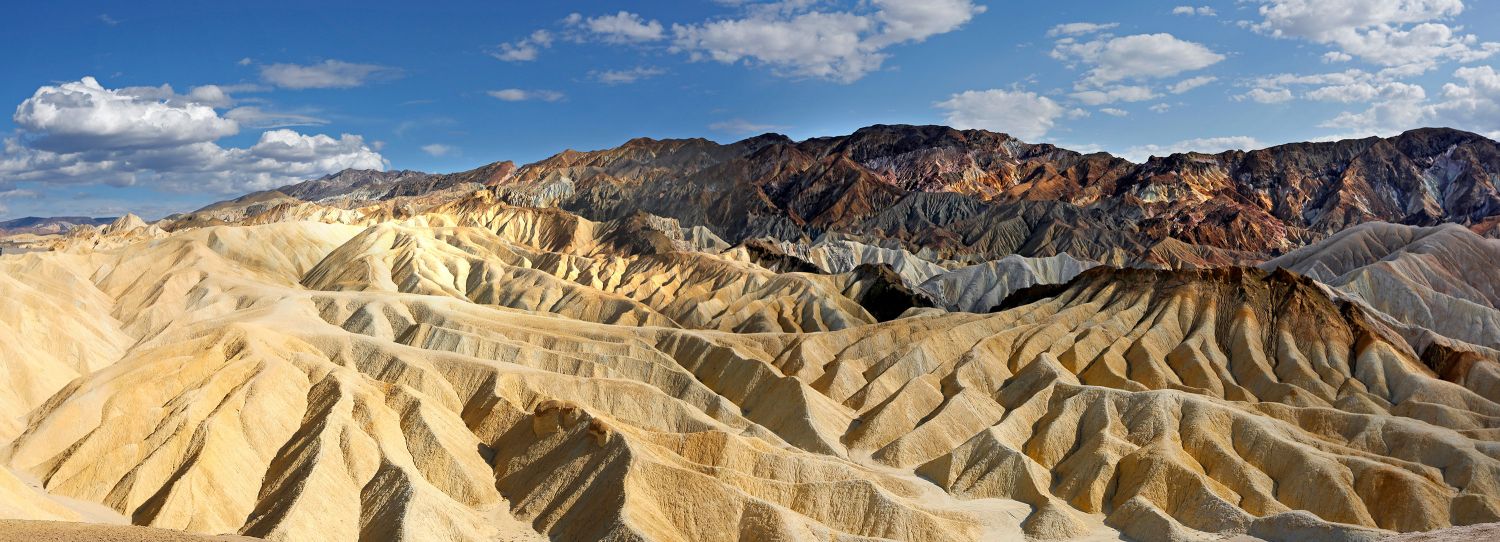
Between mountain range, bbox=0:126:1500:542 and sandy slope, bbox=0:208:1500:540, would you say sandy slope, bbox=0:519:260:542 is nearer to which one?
mountain range, bbox=0:126:1500:542

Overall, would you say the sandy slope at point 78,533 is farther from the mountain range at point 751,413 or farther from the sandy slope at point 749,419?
the sandy slope at point 749,419

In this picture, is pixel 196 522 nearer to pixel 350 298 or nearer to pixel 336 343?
pixel 336 343

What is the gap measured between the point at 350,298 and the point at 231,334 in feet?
100.0

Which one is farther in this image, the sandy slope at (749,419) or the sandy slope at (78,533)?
the sandy slope at (749,419)

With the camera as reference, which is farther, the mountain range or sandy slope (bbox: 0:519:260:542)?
the mountain range

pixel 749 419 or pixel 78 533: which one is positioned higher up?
pixel 78 533

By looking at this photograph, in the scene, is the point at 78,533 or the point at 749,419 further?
the point at 749,419

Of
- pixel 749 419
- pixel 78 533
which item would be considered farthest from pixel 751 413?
pixel 78 533

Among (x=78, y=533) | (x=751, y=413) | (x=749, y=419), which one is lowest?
(x=749, y=419)

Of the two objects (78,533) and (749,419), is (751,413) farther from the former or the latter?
(78,533)

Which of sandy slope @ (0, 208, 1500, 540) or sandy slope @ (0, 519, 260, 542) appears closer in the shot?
sandy slope @ (0, 519, 260, 542)

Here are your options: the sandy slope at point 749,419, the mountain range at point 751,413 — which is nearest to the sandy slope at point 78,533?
the mountain range at point 751,413

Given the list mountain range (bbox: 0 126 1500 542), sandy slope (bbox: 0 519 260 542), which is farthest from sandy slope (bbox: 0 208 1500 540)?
sandy slope (bbox: 0 519 260 542)

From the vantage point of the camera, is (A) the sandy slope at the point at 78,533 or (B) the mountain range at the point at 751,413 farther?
(B) the mountain range at the point at 751,413
